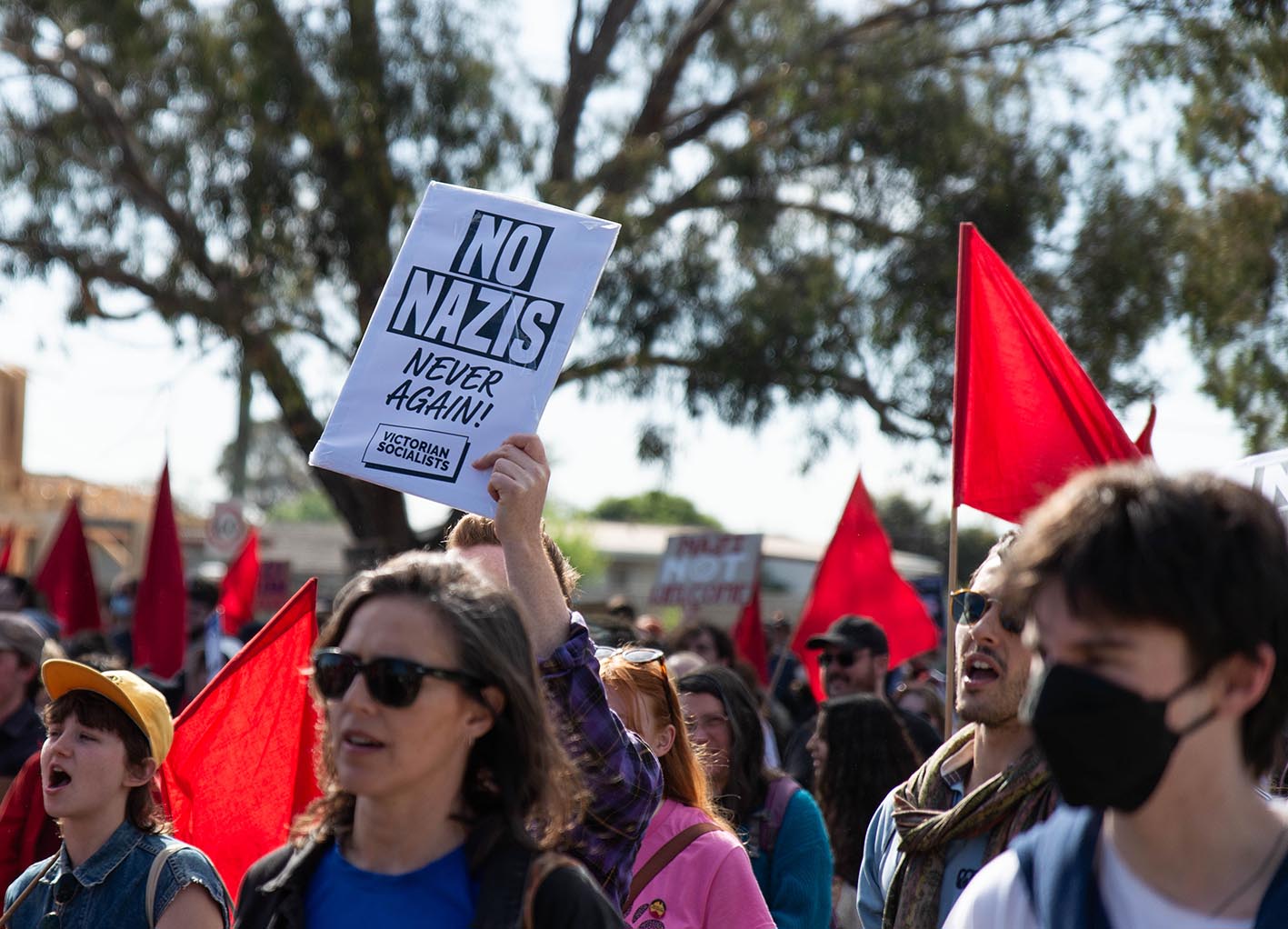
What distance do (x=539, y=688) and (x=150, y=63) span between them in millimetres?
12851

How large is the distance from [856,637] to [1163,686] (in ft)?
18.4

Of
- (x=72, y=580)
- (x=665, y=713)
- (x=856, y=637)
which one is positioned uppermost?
(x=856, y=637)

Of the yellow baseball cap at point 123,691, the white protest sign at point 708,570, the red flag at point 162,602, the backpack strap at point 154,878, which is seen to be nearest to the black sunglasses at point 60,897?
the backpack strap at point 154,878

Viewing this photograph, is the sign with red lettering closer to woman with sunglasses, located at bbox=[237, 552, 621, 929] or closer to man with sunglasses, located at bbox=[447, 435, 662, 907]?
man with sunglasses, located at bbox=[447, 435, 662, 907]

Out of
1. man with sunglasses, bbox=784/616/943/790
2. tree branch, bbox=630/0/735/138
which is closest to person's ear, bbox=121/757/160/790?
man with sunglasses, bbox=784/616/943/790

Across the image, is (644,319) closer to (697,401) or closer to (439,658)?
(697,401)

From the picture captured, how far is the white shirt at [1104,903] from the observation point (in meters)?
1.86

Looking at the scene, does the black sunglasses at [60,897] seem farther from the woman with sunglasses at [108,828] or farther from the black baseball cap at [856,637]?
the black baseball cap at [856,637]

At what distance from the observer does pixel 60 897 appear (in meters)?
3.52

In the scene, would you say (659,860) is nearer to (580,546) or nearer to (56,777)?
(56,777)

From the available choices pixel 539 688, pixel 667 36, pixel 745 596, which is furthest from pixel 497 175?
pixel 539 688

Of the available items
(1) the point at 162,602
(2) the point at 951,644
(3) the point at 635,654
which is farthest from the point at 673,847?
(1) the point at 162,602

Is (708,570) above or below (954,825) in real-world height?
above

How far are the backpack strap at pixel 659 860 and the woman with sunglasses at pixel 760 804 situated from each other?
735 mm
